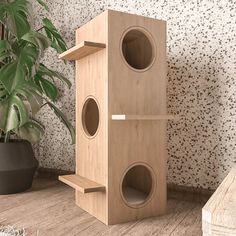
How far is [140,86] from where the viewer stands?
1222 millimetres

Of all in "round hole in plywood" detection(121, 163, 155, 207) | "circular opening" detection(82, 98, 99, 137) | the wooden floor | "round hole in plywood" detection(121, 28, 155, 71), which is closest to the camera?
the wooden floor

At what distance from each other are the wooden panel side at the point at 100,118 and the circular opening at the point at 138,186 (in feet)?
0.49

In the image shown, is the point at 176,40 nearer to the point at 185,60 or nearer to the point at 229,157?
the point at 185,60

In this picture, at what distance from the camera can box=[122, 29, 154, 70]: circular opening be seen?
1381 millimetres

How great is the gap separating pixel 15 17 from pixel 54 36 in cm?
27

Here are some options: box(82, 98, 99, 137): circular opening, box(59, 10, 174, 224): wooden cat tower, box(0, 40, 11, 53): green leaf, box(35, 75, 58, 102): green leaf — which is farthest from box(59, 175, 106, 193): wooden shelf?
box(0, 40, 11, 53): green leaf

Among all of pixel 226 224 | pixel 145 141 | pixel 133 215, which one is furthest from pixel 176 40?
pixel 226 224

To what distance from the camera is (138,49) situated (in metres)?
1.48

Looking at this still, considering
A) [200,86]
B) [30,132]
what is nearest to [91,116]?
[30,132]

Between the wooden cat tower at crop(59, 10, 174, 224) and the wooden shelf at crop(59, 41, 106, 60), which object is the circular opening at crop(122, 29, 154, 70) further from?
the wooden shelf at crop(59, 41, 106, 60)

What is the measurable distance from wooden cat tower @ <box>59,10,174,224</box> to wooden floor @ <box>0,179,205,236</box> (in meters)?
0.06

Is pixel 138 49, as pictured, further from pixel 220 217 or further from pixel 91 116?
pixel 220 217

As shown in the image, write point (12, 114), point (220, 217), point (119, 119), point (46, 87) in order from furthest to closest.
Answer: point (46, 87) → point (12, 114) → point (119, 119) → point (220, 217)

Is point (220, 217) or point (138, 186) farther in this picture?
point (138, 186)
